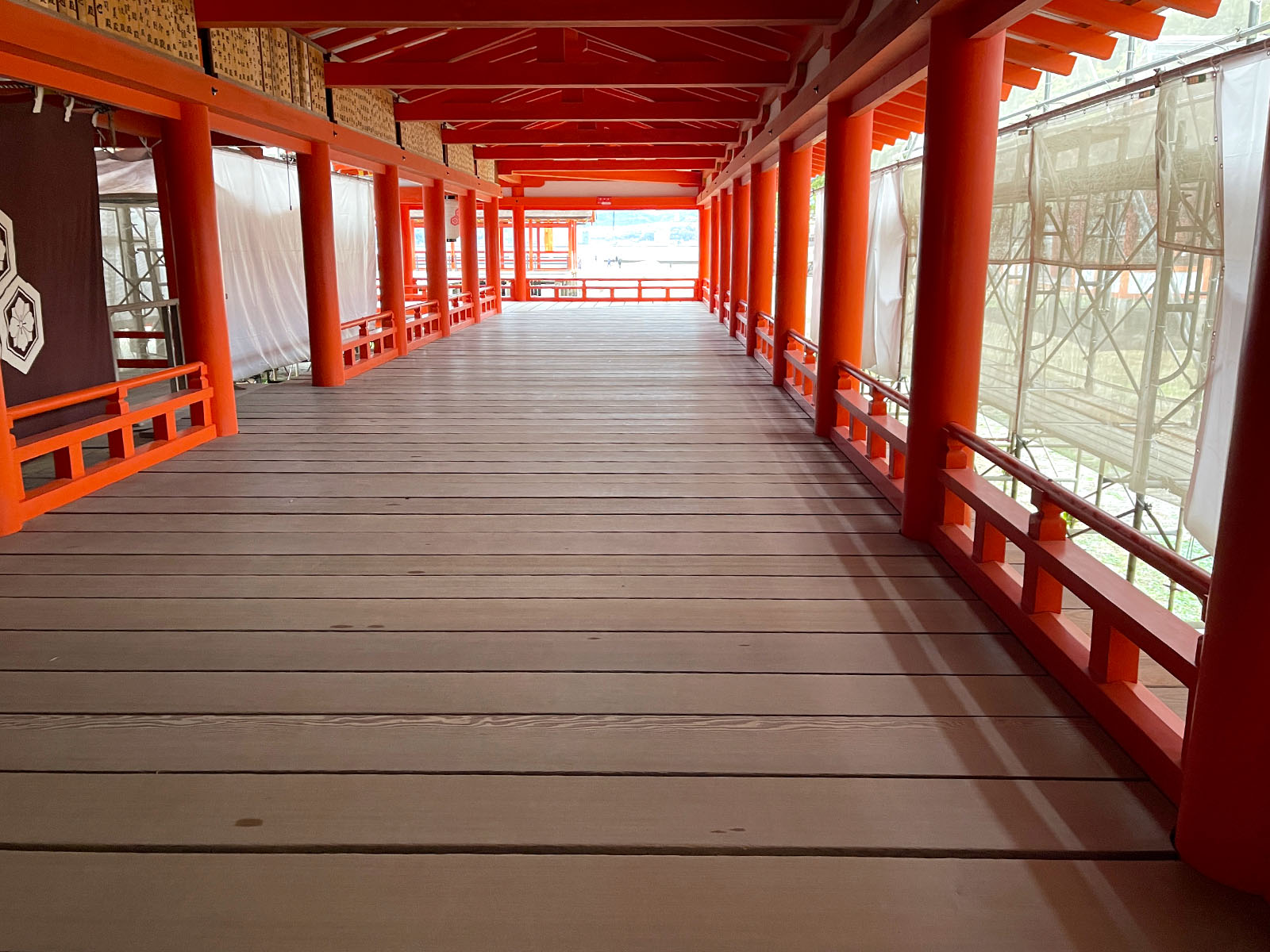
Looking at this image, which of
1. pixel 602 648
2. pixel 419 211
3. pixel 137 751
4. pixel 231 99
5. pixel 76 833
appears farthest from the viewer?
pixel 419 211

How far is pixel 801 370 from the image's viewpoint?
673 cm

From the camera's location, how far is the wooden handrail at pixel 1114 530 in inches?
74.4

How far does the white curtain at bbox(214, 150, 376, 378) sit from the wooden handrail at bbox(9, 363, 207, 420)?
240 cm

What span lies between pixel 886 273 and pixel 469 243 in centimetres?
660

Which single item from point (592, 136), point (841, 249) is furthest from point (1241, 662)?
point (592, 136)

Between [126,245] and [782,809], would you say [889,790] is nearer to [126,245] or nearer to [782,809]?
→ [782,809]

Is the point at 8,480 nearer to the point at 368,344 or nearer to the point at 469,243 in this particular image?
the point at 368,344

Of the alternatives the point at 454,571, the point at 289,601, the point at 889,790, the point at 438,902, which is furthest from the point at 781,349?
the point at 438,902

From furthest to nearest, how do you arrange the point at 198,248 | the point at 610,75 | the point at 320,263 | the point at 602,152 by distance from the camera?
the point at 602,152, the point at 320,263, the point at 610,75, the point at 198,248

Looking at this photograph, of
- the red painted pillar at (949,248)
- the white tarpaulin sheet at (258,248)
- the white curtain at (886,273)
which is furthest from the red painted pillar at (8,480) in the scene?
the white curtain at (886,273)

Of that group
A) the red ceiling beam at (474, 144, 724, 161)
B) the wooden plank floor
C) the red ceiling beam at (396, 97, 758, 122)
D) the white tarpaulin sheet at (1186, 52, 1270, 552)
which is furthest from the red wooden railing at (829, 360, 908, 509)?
the red ceiling beam at (474, 144, 724, 161)

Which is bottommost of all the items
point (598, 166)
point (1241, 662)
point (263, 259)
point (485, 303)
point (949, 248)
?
point (1241, 662)

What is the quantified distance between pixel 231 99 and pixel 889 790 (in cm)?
534

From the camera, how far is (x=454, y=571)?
3.16 meters
